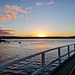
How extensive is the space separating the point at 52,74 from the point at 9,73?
20.0ft

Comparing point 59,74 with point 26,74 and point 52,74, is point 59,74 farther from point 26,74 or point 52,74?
point 26,74

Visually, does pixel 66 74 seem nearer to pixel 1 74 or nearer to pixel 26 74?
pixel 26 74

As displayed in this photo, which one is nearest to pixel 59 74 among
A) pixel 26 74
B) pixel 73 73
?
pixel 73 73

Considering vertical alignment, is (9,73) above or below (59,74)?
below

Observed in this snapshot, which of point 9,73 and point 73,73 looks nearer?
point 73,73

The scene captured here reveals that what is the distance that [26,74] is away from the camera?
9406 millimetres

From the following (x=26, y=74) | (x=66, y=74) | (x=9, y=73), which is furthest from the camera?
(x=9, y=73)

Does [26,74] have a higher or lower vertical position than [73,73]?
lower

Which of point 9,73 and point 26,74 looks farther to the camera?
point 9,73

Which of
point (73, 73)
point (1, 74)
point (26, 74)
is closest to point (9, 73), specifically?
point (1, 74)

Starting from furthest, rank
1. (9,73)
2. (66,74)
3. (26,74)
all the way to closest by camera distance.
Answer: (9,73)
(26,74)
(66,74)

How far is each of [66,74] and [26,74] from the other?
16.8ft

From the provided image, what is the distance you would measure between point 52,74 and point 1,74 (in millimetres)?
6383

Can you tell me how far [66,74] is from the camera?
517 cm
